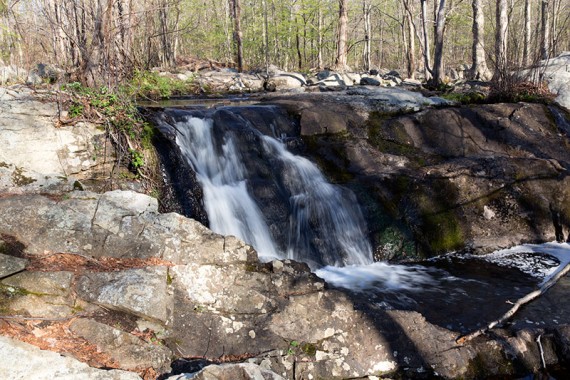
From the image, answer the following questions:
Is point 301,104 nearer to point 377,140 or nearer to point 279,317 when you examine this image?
point 377,140

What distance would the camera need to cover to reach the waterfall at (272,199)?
22.9 feet

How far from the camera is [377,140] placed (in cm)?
902

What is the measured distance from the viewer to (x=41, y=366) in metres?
3.02

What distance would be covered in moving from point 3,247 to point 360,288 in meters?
4.29

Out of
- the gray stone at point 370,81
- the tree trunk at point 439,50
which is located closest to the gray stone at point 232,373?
the tree trunk at point 439,50

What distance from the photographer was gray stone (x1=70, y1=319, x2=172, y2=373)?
3.50m

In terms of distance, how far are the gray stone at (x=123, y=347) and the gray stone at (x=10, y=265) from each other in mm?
817

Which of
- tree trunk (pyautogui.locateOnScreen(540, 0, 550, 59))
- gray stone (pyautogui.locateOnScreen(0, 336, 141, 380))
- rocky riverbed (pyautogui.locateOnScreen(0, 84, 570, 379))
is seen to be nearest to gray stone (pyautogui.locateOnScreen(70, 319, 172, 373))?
rocky riverbed (pyautogui.locateOnScreen(0, 84, 570, 379))

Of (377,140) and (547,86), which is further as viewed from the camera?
(547,86)

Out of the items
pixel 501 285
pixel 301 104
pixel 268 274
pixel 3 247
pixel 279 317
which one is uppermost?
pixel 301 104

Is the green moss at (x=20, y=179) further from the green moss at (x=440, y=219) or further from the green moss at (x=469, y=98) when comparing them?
the green moss at (x=469, y=98)

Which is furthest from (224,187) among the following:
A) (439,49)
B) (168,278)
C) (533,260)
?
(439,49)

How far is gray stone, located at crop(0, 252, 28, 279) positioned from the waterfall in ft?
10.2

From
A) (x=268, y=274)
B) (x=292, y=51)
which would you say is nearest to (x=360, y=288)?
(x=268, y=274)
